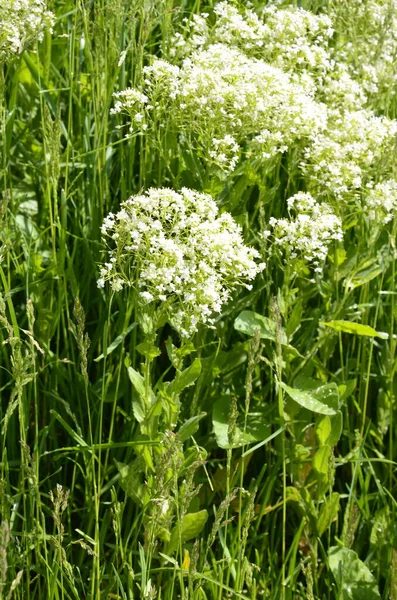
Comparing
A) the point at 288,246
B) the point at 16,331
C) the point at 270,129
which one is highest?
the point at 270,129

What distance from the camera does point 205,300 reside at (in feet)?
8.00

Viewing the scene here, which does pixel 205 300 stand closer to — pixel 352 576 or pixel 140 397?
pixel 140 397

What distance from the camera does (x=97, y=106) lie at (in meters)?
3.05

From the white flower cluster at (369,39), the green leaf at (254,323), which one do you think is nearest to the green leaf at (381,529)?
the green leaf at (254,323)

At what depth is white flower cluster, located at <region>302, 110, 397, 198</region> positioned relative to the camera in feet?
9.70

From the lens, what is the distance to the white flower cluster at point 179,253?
2.39 m

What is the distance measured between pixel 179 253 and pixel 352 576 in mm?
1260

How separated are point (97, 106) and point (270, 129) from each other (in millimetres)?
590

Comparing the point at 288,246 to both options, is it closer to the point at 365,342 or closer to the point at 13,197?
the point at 365,342

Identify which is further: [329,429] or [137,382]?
[329,429]

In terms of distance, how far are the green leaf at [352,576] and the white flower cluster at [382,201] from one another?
1084 mm

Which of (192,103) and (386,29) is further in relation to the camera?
(386,29)

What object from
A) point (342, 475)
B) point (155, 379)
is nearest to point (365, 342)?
point (342, 475)

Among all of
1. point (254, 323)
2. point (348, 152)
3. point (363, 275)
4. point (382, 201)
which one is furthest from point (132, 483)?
point (348, 152)
